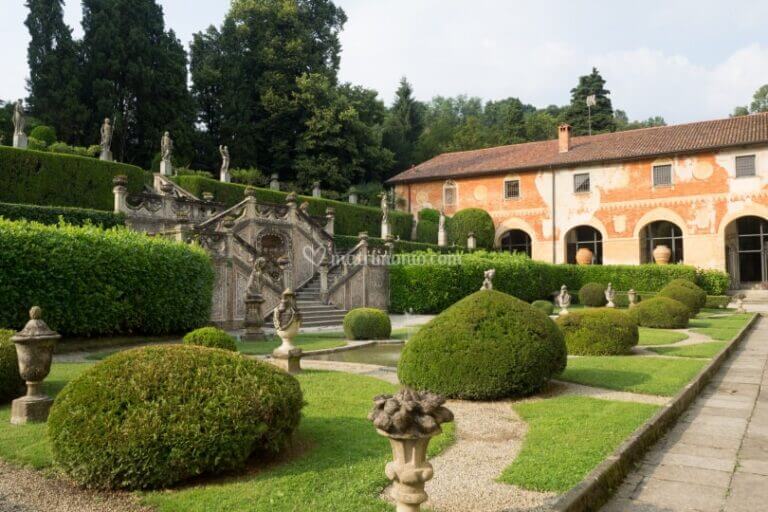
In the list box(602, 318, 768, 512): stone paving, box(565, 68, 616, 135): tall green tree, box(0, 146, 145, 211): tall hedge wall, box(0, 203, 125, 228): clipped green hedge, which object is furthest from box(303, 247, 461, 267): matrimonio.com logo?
box(565, 68, 616, 135): tall green tree

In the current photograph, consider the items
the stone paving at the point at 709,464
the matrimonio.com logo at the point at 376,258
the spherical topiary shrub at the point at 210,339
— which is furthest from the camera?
the matrimonio.com logo at the point at 376,258

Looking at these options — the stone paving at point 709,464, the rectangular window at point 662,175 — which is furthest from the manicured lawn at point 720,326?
the rectangular window at point 662,175

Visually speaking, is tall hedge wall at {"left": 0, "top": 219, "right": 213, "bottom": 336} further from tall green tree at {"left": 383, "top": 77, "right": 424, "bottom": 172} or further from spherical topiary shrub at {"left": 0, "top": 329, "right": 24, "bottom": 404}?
tall green tree at {"left": 383, "top": 77, "right": 424, "bottom": 172}

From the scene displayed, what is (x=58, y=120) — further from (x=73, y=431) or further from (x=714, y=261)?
(x=714, y=261)

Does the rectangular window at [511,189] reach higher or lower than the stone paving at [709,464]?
higher

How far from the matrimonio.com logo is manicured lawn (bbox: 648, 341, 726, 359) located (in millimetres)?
11546

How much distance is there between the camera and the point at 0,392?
267 inches

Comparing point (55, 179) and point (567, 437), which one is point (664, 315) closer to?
point (567, 437)

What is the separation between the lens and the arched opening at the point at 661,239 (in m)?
34.3

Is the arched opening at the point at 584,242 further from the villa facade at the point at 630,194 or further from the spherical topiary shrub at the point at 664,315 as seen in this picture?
the spherical topiary shrub at the point at 664,315

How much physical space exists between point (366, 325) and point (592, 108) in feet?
172

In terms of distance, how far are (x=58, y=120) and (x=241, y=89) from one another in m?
13.2

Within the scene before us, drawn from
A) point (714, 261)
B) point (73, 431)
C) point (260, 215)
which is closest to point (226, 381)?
point (73, 431)

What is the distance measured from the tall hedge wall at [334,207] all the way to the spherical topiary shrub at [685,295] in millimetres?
17296
